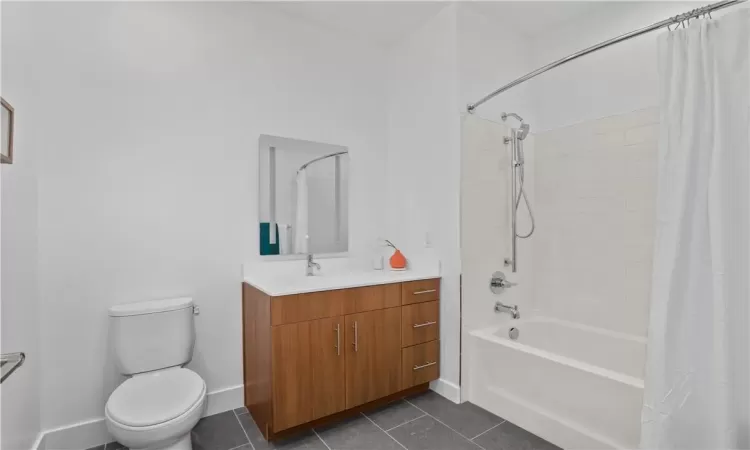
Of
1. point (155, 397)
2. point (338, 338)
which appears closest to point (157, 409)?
point (155, 397)

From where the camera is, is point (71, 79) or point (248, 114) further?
point (248, 114)

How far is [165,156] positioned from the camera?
7.43ft

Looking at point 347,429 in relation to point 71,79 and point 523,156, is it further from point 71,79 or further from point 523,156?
point 71,79

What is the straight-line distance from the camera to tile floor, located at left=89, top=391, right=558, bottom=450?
2.07 meters

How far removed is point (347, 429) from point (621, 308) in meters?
1.94

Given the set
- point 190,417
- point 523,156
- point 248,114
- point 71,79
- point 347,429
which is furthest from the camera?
point 523,156

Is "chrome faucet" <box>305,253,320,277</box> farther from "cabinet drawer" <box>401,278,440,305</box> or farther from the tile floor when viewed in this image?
the tile floor

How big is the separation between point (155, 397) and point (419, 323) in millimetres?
1569

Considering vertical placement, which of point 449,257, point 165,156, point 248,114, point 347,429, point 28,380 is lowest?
point 347,429

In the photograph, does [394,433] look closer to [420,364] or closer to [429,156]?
[420,364]

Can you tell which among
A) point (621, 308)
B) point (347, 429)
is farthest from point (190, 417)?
point (621, 308)

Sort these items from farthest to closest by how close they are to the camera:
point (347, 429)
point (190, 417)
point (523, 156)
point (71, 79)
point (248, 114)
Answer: point (523, 156) < point (248, 114) < point (347, 429) < point (71, 79) < point (190, 417)

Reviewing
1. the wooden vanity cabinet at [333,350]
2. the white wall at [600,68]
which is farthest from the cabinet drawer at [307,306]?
the white wall at [600,68]

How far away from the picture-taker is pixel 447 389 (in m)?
2.63
